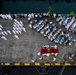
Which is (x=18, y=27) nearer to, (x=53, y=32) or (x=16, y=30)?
(x=16, y=30)

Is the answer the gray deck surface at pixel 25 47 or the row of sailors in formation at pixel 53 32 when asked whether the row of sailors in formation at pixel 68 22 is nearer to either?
the row of sailors in formation at pixel 53 32

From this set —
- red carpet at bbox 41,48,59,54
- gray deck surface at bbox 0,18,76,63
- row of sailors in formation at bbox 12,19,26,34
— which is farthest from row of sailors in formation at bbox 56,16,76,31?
row of sailors in formation at bbox 12,19,26,34

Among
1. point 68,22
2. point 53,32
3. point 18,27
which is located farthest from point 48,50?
point 18,27

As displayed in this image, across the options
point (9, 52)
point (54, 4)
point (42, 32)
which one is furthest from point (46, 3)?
point (9, 52)

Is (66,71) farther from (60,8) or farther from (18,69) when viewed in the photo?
(60,8)

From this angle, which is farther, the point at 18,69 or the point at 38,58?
the point at 18,69

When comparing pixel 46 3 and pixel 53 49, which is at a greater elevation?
pixel 46 3

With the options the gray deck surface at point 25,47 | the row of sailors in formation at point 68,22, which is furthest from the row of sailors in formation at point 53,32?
the row of sailors in formation at point 68,22
